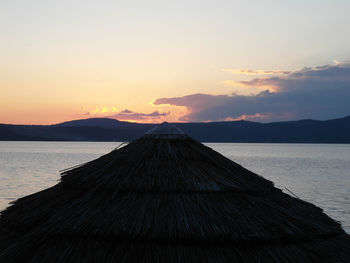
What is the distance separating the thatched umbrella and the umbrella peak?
290mm

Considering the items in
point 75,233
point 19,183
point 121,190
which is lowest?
point 19,183

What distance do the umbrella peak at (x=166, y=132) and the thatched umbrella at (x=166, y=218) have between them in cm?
29

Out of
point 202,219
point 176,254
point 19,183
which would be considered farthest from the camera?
point 19,183

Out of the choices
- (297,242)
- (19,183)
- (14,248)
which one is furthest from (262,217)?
(19,183)

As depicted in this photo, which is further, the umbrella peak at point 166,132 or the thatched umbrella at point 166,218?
the umbrella peak at point 166,132

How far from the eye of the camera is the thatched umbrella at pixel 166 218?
5570 millimetres

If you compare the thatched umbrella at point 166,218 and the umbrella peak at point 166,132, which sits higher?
the umbrella peak at point 166,132

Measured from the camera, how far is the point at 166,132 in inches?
310

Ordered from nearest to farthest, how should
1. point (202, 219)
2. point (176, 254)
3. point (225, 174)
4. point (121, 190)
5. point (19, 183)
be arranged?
1. point (176, 254)
2. point (202, 219)
3. point (121, 190)
4. point (225, 174)
5. point (19, 183)

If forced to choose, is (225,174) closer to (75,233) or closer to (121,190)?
(121,190)

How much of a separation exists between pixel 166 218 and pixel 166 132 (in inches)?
95.4

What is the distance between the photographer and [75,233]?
Answer: 18.8ft

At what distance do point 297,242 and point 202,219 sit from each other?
1510mm

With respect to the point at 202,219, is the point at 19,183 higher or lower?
lower
